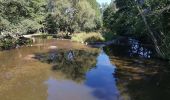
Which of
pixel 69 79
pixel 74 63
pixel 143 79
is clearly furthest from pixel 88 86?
pixel 74 63

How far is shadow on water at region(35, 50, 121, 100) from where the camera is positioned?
69.2ft

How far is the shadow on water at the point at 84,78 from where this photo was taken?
21094 mm

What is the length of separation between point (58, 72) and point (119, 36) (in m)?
41.2

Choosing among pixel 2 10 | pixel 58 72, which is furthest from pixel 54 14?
pixel 58 72

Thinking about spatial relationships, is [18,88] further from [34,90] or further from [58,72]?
[58,72]

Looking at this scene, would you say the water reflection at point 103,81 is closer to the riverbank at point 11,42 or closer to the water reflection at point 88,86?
the water reflection at point 88,86

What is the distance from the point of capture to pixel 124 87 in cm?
2312

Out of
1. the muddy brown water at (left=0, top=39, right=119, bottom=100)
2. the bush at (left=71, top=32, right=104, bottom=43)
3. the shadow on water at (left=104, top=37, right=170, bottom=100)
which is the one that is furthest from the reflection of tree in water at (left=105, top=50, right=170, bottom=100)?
the bush at (left=71, top=32, right=104, bottom=43)

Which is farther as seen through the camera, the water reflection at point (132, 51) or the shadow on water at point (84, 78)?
the water reflection at point (132, 51)

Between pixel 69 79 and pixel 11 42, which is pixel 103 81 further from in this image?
pixel 11 42

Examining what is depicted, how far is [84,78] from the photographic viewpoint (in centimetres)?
2619

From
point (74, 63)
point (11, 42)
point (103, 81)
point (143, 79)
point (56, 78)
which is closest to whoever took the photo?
point (103, 81)

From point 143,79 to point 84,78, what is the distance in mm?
4966

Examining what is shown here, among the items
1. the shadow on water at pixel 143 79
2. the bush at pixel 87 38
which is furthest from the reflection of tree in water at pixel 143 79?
the bush at pixel 87 38
